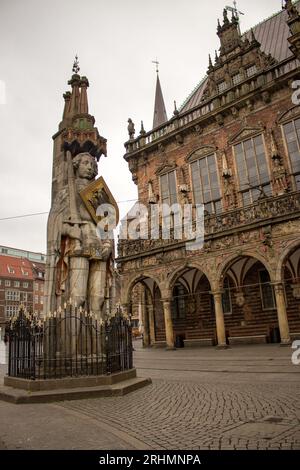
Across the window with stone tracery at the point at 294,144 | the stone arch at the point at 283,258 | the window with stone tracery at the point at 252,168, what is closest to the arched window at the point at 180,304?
the window with stone tracery at the point at 252,168

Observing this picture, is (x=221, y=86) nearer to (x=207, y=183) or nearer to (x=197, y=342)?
(x=207, y=183)

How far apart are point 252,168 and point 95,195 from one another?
14.0 m

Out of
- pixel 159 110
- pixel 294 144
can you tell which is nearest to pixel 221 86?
pixel 294 144

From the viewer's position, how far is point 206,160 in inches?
874

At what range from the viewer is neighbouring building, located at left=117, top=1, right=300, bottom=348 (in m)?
16.8

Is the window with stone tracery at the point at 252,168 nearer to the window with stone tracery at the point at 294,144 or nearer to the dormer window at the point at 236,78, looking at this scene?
the window with stone tracery at the point at 294,144

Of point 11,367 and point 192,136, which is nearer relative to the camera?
point 11,367

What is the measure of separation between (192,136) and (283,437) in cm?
2129

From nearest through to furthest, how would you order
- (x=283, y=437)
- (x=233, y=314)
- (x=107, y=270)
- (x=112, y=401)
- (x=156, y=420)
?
(x=283, y=437)
(x=156, y=420)
(x=112, y=401)
(x=107, y=270)
(x=233, y=314)

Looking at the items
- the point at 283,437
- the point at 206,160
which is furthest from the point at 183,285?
the point at 283,437

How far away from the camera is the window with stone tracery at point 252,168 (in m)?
19.6

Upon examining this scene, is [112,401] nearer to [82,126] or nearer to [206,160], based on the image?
[82,126]

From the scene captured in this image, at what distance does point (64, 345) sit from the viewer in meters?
7.10

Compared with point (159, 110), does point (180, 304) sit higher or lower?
lower
